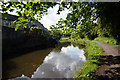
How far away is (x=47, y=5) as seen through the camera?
2.77 metres

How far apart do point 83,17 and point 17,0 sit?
11.1ft

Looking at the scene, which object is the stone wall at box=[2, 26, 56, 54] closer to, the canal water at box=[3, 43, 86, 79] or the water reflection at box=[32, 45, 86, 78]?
the canal water at box=[3, 43, 86, 79]

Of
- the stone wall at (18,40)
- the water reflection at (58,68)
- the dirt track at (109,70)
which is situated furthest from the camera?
the stone wall at (18,40)

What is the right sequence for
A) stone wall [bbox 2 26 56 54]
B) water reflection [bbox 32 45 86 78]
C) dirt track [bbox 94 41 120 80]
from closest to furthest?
dirt track [bbox 94 41 120 80] → water reflection [bbox 32 45 86 78] → stone wall [bbox 2 26 56 54]

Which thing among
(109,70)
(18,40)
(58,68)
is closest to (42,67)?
(58,68)

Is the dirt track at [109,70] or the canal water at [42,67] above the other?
the dirt track at [109,70]

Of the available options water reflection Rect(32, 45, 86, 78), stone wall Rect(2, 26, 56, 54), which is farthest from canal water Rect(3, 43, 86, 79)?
stone wall Rect(2, 26, 56, 54)

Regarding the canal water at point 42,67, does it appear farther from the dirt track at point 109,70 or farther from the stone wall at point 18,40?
the stone wall at point 18,40

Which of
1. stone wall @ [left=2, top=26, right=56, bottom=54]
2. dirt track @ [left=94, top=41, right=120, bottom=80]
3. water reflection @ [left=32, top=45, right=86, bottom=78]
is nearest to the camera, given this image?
dirt track @ [left=94, top=41, right=120, bottom=80]

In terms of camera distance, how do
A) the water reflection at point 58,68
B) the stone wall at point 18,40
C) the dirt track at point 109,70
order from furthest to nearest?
the stone wall at point 18,40 → the water reflection at point 58,68 → the dirt track at point 109,70

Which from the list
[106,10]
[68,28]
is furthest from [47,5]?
[106,10]

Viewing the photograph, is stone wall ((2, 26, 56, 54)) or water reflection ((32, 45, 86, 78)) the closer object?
water reflection ((32, 45, 86, 78))

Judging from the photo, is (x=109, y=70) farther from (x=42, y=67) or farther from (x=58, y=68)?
(x=42, y=67)

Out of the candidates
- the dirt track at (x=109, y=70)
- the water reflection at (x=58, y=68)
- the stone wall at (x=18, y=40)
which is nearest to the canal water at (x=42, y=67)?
the water reflection at (x=58, y=68)
